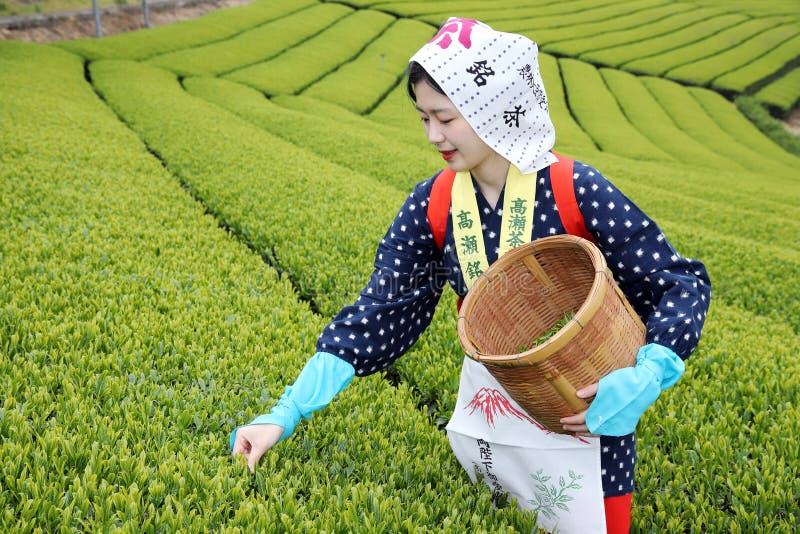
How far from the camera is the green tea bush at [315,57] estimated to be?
89.9 ft

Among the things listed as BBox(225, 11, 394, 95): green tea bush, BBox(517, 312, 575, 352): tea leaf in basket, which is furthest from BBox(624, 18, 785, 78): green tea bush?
BBox(517, 312, 575, 352): tea leaf in basket

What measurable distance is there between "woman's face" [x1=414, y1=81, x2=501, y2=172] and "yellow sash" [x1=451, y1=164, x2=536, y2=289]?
0.47ft

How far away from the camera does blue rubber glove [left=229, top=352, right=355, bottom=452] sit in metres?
1.91

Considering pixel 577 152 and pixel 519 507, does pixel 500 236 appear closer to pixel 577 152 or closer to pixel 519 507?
pixel 519 507

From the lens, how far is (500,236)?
2107 mm

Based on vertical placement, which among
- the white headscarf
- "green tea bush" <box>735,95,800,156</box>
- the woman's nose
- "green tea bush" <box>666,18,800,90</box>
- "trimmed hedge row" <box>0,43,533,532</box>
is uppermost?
the white headscarf

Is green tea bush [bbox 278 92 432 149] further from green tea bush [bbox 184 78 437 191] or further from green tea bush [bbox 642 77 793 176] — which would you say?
Result: green tea bush [bbox 642 77 793 176]

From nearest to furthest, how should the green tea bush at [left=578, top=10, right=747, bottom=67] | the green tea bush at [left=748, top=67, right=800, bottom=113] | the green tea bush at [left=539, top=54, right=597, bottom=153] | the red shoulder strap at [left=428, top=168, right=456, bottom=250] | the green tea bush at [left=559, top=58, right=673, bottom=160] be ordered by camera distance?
the red shoulder strap at [left=428, top=168, right=456, bottom=250], the green tea bush at [left=539, top=54, right=597, bottom=153], the green tea bush at [left=559, top=58, right=673, bottom=160], the green tea bush at [left=748, top=67, right=800, bottom=113], the green tea bush at [left=578, top=10, right=747, bottom=67]

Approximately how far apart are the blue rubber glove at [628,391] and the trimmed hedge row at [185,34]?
31671mm

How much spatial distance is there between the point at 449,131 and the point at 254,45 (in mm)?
34753

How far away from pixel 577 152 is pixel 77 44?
2606cm

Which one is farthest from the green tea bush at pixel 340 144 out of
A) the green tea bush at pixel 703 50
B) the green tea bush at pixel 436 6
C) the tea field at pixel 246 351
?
the green tea bush at pixel 703 50

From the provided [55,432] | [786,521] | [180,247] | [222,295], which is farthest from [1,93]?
[786,521]

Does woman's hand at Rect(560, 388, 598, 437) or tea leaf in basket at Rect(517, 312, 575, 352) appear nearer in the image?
woman's hand at Rect(560, 388, 598, 437)
